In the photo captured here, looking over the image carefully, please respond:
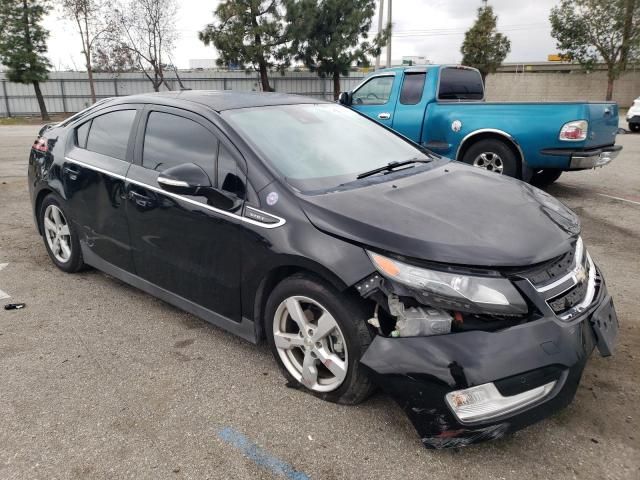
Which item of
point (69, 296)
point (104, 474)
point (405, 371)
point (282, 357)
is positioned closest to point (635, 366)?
point (405, 371)

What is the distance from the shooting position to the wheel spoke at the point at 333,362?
263cm

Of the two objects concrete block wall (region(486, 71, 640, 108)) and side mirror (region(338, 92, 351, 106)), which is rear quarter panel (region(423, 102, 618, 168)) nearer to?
side mirror (region(338, 92, 351, 106))

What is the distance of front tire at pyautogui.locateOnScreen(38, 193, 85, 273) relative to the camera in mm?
4449

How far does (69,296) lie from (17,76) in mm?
30355

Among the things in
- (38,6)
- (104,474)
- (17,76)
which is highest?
(38,6)

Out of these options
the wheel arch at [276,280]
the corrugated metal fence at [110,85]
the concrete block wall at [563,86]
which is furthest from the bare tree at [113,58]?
the wheel arch at [276,280]

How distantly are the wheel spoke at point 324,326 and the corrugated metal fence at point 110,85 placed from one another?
3129 centimetres

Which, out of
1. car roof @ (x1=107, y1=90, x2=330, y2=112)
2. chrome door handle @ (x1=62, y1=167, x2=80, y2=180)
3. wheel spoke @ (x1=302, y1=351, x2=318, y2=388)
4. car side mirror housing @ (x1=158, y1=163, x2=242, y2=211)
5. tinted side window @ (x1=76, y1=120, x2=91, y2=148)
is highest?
car roof @ (x1=107, y1=90, x2=330, y2=112)

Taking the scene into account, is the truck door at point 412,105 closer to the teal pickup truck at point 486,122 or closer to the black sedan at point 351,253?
the teal pickup truck at point 486,122

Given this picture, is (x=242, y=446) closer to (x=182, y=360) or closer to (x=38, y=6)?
(x=182, y=360)

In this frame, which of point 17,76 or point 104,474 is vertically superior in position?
point 17,76

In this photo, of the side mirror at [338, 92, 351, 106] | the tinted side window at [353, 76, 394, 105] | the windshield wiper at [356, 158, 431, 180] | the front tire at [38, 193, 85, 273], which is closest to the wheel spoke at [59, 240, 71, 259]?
the front tire at [38, 193, 85, 273]

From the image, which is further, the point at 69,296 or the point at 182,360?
the point at 69,296

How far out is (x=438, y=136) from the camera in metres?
7.83
